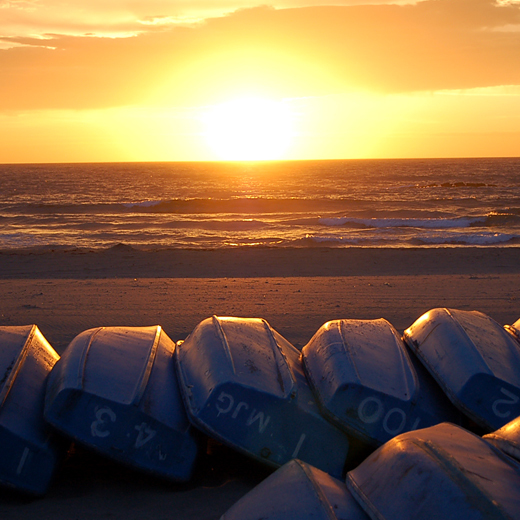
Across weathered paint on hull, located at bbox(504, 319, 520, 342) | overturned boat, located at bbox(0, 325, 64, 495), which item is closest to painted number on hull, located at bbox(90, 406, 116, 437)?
overturned boat, located at bbox(0, 325, 64, 495)

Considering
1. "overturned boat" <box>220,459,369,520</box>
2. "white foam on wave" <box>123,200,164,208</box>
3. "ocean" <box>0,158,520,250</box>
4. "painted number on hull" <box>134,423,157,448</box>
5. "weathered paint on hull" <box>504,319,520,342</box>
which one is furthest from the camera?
"white foam on wave" <box>123,200,164,208</box>

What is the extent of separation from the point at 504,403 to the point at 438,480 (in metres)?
1.31

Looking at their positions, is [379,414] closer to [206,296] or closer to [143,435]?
[143,435]

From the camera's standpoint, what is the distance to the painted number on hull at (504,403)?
3100 mm

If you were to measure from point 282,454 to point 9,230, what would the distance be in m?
21.2

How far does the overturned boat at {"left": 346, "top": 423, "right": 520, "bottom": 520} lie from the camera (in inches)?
76.7

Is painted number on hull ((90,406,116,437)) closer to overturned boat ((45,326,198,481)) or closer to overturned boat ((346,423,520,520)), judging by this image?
overturned boat ((45,326,198,481))

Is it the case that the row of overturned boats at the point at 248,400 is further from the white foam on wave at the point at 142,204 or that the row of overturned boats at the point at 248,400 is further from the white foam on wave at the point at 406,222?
the white foam on wave at the point at 142,204

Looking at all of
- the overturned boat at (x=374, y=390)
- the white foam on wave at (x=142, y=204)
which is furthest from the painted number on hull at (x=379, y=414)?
the white foam on wave at (x=142, y=204)

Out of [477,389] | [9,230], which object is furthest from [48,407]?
[9,230]

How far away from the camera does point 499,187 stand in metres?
43.1

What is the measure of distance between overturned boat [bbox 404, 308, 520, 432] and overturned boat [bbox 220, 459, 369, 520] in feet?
4.01

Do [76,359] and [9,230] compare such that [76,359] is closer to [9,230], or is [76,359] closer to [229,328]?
[229,328]

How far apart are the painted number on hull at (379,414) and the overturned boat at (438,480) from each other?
589 mm
